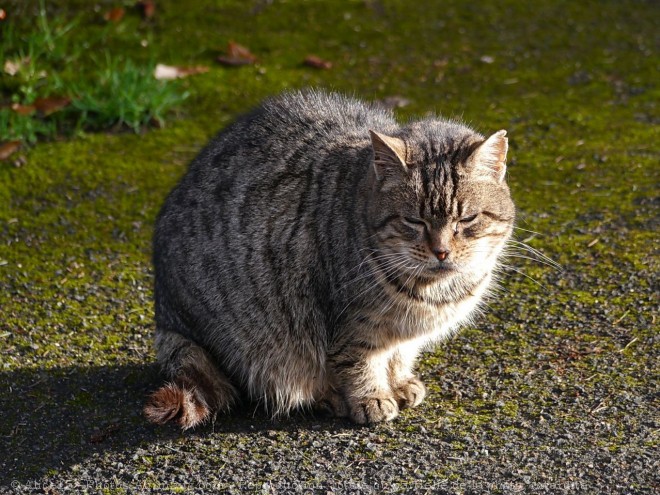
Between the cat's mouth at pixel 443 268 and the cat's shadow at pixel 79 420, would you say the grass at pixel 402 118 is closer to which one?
the cat's shadow at pixel 79 420

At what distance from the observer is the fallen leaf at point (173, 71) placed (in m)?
6.46

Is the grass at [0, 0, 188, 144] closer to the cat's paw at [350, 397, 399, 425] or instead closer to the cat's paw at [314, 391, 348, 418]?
the cat's paw at [314, 391, 348, 418]

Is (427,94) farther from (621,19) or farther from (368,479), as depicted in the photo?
(368,479)

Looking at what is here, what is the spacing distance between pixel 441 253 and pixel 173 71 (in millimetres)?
3560

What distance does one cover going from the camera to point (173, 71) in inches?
258

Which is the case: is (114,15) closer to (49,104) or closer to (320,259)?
(49,104)

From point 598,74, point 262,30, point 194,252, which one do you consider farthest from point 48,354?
point 598,74

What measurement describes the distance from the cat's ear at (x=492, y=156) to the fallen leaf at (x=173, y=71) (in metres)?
3.29

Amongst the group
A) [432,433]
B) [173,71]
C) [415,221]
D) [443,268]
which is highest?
[415,221]

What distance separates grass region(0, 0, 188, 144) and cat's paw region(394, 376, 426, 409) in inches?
114

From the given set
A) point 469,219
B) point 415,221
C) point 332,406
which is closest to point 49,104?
point 332,406

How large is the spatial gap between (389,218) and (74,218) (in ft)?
7.87

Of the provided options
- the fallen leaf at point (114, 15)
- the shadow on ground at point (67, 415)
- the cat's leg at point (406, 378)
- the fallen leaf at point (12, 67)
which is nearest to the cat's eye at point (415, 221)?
the cat's leg at point (406, 378)

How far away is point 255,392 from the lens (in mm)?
3988
